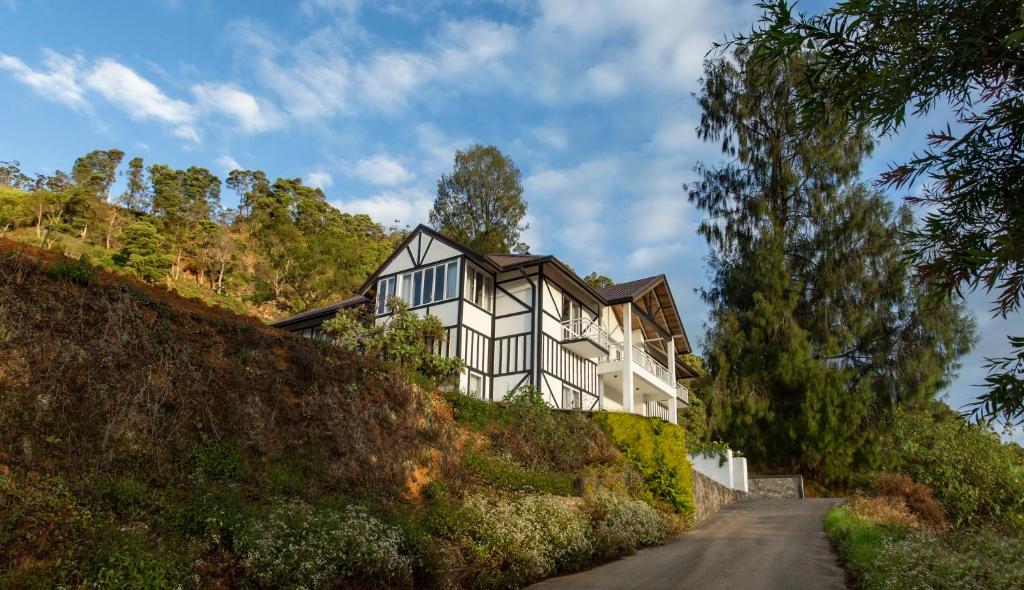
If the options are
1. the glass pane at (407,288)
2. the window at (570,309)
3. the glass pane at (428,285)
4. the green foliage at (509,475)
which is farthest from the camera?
the window at (570,309)

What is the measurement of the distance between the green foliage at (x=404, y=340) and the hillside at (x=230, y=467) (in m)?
4.96

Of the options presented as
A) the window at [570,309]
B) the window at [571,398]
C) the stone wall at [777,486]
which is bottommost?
the stone wall at [777,486]

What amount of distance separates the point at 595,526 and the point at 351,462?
18.7 ft

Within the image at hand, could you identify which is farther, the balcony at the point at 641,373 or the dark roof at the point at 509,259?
the balcony at the point at 641,373

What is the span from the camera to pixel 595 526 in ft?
52.1

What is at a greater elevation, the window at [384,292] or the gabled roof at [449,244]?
the gabled roof at [449,244]

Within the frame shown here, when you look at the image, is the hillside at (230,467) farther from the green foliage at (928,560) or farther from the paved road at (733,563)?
the green foliage at (928,560)

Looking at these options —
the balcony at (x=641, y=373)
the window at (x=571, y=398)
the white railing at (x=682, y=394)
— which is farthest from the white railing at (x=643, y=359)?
the window at (x=571, y=398)

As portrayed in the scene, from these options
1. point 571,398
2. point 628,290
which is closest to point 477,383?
point 571,398

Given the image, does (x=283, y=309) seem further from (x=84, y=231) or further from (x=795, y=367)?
(x=795, y=367)

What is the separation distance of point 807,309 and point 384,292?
1826 cm

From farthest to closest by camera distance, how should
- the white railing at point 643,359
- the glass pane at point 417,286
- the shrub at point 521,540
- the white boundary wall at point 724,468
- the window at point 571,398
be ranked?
the white railing at point 643,359
the white boundary wall at point 724,468
the window at point 571,398
the glass pane at point 417,286
the shrub at point 521,540

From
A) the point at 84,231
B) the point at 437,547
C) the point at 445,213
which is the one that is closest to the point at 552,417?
the point at 437,547

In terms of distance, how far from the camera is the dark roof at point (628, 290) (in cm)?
3009
